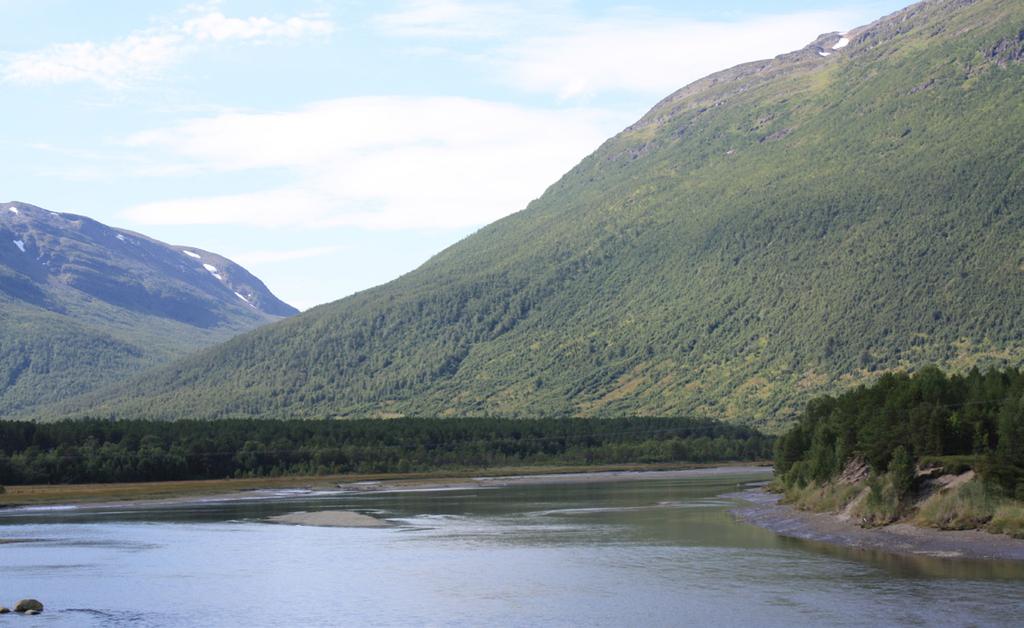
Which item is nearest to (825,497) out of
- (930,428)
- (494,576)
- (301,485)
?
(930,428)

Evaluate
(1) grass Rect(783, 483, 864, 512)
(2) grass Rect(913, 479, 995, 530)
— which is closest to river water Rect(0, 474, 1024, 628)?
(2) grass Rect(913, 479, 995, 530)

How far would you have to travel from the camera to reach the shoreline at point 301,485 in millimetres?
149000

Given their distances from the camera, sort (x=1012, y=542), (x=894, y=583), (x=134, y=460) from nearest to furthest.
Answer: (x=894, y=583) < (x=1012, y=542) < (x=134, y=460)

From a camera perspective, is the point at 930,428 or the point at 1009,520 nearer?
the point at 1009,520

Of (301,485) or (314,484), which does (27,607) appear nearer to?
(301,485)

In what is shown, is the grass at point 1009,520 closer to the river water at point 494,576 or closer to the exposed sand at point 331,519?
the river water at point 494,576

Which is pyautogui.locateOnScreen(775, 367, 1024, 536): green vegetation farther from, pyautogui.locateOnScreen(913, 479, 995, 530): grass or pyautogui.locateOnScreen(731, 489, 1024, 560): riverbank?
pyautogui.locateOnScreen(731, 489, 1024, 560): riverbank

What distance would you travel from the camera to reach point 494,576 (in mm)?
71438

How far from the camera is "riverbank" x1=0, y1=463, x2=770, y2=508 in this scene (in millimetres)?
151000

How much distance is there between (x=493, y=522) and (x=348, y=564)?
28036mm

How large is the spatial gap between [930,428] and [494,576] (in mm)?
29514

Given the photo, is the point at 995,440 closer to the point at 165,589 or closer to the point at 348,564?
the point at 348,564

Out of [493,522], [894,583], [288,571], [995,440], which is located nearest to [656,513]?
[493,522]

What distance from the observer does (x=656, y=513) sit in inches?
4254
